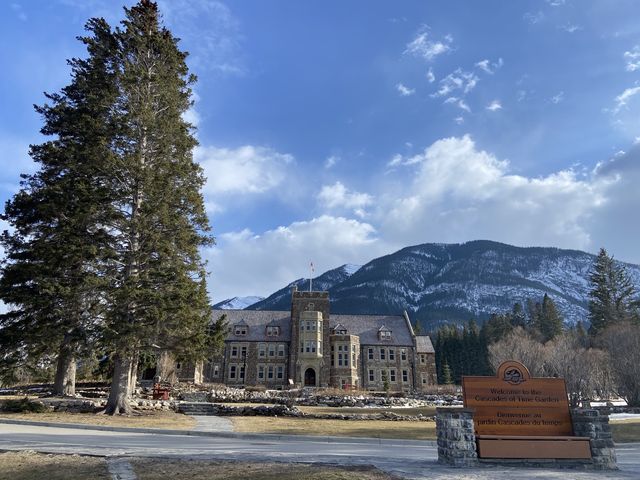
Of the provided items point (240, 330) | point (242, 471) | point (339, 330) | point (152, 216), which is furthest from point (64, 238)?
point (339, 330)

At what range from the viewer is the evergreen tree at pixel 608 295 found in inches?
2975

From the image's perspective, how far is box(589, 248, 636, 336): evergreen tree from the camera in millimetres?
75562

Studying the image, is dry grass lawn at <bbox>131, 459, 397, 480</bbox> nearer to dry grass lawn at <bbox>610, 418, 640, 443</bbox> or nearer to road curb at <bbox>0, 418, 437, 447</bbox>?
road curb at <bbox>0, 418, 437, 447</bbox>

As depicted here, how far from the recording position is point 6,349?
72.7 ft

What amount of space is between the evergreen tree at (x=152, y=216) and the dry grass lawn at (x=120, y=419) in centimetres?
124

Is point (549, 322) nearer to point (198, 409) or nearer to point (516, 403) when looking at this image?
point (198, 409)

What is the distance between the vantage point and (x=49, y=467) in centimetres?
920

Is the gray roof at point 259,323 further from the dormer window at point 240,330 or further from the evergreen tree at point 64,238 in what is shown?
the evergreen tree at point 64,238

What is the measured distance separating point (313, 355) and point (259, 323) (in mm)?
9550

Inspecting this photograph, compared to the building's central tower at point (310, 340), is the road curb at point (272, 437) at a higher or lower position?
lower

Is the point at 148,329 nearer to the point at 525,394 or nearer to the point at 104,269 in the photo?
the point at 104,269

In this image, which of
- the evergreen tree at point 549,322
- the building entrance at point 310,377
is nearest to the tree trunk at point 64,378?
the building entrance at point 310,377

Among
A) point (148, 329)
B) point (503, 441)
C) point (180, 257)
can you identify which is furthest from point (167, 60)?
point (503, 441)

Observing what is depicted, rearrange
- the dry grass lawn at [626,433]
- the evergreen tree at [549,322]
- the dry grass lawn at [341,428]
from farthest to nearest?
the evergreen tree at [549,322] → the dry grass lawn at [626,433] → the dry grass lawn at [341,428]
